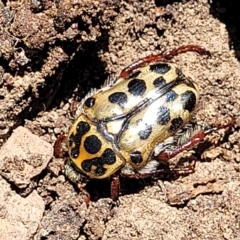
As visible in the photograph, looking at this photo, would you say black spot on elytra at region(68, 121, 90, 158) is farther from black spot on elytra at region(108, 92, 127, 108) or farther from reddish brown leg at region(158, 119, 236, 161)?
reddish brown leg at region(158, 119, 236, 161)

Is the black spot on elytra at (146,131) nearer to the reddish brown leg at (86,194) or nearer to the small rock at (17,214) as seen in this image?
the reddish brown leg at (86,194)

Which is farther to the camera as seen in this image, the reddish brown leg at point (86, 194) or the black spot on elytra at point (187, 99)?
the reddish brown leg at point (86, 194)

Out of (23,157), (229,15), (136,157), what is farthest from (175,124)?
(23,157)

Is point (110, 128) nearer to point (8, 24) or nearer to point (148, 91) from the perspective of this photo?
point (148, 91)

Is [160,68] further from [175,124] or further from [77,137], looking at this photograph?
[77,137]

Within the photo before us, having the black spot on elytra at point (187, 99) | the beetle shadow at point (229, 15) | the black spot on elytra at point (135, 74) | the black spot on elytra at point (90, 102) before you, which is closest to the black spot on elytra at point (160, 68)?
the black spot on elytra at point (135, 74)

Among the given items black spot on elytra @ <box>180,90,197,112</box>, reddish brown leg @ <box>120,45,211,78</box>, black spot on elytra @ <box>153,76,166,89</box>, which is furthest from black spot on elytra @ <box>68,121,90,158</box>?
black spot on elytra @ <box>180,90,197,112</box>
